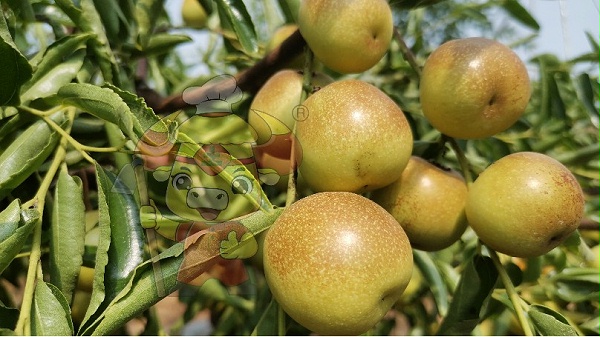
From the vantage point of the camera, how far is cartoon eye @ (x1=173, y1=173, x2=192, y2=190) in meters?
0.97

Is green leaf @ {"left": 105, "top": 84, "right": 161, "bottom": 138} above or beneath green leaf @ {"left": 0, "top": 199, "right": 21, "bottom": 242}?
above

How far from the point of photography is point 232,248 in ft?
2.66

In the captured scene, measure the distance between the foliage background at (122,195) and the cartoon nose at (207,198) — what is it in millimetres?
94

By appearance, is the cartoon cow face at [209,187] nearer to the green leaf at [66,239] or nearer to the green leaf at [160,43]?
the green leaf at [66,239]

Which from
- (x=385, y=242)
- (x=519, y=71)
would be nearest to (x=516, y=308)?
(x=385, y=242)

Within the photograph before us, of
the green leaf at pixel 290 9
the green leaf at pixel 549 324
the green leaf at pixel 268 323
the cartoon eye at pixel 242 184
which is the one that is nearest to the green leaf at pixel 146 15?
the green leaf at pixel 290 9

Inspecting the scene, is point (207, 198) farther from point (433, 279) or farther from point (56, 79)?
point (433, 279)

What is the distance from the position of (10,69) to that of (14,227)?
0.24m

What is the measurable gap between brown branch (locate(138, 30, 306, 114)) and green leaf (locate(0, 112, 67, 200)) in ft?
1.07

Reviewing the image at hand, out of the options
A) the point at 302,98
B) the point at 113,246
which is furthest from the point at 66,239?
the point at 302,98

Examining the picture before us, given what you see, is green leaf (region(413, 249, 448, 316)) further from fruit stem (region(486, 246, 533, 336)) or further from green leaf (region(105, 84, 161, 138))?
green leaf (region(105, 84, 161, 138))

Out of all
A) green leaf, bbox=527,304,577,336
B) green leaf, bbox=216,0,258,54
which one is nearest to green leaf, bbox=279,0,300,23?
green leaf, bbox=216,0,258,54

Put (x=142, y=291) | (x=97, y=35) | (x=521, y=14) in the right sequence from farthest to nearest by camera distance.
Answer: (x=521, y=14) → (x=97, y=35) → (x=142, y=291)

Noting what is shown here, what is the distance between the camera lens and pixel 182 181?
3.21 feet
